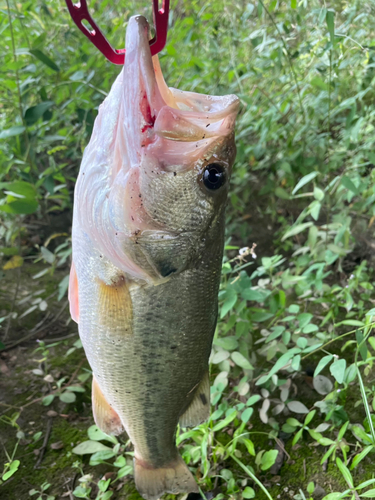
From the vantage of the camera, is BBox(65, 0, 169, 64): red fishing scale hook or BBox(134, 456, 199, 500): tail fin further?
BBox(134, 456, 199, 500): tail fin

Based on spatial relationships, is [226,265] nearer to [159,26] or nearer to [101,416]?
[101,416]

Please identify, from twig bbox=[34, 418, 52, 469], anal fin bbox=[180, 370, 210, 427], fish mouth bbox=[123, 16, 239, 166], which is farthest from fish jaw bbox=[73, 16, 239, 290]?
twig bbox=[34, 418, 52, 469]

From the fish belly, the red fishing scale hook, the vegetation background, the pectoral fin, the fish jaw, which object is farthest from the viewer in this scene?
the vegetation background

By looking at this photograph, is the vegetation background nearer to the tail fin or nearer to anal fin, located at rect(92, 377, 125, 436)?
the tail fin

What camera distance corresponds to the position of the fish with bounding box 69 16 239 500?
0.68 meters

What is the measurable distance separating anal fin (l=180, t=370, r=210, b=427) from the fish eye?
1.71 ft

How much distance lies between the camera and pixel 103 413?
98cm

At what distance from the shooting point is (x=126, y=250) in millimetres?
727

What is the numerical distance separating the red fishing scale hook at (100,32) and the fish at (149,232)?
3cm

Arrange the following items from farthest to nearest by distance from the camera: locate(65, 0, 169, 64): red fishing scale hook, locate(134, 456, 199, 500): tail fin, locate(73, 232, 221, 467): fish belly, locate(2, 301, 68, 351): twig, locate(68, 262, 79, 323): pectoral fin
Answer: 1. locate(2, 301, 68, 351): twig
2. locate(134, 456, 199, 500): tail fin
3. locate(68, 262, 79, 323): pectoral fin
4. locate(73, 232, 221, 467): fish belly
5. locate(65, 0, 169, 64): red fishing scale hook

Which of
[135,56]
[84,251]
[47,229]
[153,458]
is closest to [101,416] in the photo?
[153,458]

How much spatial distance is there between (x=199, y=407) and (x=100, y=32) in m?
0.89

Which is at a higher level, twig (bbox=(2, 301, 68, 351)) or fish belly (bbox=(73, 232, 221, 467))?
fish belly (bbox=(73, 232, 221, 467))

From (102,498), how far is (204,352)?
0.85 meters
